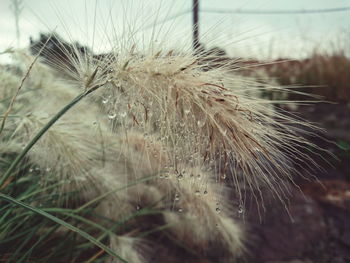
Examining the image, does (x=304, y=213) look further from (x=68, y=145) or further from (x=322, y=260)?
(x=68, y=145)

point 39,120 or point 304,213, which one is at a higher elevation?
point 39,120

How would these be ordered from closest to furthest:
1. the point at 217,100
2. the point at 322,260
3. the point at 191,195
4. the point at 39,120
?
the point at 217,100 < the point at 39,120 < the point at 191,195 < the point at 322,260

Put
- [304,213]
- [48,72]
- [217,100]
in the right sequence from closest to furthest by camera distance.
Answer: [217,100] → [48,72] → [304,213]

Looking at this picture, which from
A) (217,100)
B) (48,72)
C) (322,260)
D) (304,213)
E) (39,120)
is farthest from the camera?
(304,213)

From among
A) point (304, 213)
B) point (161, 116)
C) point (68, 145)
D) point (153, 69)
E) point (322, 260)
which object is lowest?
point (322, 260)

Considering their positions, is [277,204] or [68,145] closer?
[68,145]

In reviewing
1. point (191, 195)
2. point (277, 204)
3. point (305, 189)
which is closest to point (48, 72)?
point (191, 195)

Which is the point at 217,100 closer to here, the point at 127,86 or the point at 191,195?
the point at 127,86

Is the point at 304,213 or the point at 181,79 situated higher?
the point at 181,79

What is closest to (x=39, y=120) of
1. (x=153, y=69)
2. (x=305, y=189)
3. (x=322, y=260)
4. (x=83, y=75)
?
(x=83, y=75)
